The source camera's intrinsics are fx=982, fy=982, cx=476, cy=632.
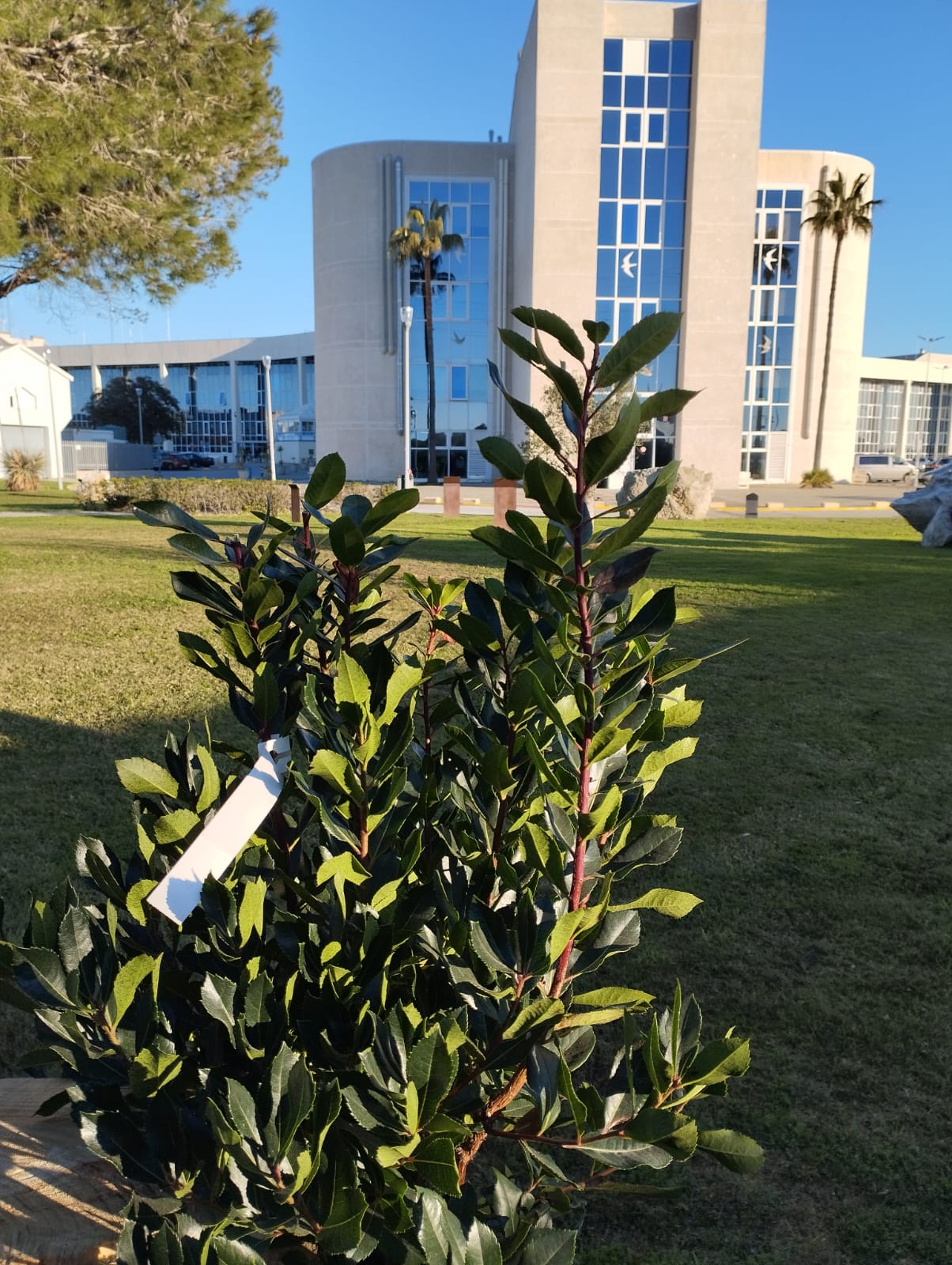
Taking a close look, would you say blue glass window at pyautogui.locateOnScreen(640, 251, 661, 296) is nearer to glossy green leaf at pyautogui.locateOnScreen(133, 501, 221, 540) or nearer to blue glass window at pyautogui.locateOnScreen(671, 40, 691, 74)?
blue glass window at pyautogui.locateOnScreen(671, 40, 691, 74)

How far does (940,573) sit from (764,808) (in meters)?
9.30

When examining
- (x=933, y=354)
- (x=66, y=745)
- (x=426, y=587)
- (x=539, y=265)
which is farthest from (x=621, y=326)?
(x=933, y=354)

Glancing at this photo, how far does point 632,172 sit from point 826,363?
11944 mm

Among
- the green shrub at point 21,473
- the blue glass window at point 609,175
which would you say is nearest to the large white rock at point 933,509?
the blue glass window at point 609,175

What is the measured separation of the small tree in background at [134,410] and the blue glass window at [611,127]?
44.0 metres

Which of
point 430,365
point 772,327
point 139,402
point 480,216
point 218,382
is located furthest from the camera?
point 218,382

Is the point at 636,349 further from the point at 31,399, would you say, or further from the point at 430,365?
the point at 31,399

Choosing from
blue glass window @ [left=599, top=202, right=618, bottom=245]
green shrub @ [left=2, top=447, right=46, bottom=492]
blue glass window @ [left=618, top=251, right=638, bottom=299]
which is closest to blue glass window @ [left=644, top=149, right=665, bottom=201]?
blue glass window @ [left=599, top=202, right=618, bottom=245]

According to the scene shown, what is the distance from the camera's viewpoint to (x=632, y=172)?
118 ft

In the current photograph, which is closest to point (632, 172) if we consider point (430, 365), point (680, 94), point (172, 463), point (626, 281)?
point (680, 94)

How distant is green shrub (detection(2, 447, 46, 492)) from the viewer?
29.3 meters

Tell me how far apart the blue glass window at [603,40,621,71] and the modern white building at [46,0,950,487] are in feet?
0.33

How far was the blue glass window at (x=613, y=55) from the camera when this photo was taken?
114 feet

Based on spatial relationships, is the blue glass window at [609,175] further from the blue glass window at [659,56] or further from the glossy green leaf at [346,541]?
the glossy green leaf at [346,541]
